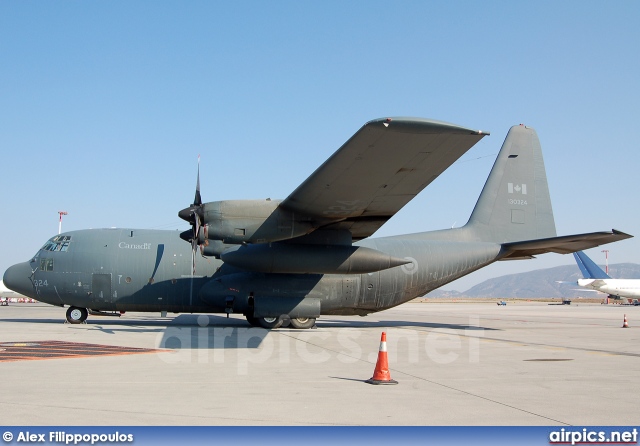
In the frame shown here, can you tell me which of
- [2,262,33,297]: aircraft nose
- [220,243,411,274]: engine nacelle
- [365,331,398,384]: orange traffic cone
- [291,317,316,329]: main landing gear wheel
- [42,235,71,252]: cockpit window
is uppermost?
[42,235,71,252]: cockpit window

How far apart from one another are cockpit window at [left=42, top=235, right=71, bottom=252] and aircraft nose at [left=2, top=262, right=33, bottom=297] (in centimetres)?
99

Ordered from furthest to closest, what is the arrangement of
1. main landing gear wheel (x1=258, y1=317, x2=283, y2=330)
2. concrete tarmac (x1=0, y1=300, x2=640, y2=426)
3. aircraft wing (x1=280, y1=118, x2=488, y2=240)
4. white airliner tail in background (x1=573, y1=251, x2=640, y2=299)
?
1. white airliner tail in background (x1=573, y1=251, x2=640, y2=299)
2. main landing gear wheel (x1=258, y1=317, x2=283, y2=330)
3. aircraft wing (x1=280, y1=118, x2=488, y2=240)
4. concrete tarmac (x1=0, y1=300, x2=640, y2=426)

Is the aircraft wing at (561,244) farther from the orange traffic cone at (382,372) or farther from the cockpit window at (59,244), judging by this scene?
the cockpit window at (59,244)

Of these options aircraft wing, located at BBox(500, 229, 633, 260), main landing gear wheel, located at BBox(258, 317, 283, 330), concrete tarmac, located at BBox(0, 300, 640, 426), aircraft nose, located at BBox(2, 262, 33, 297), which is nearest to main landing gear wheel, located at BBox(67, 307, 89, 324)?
aircraft nose, located at BBox(2, 262, 33, 297)

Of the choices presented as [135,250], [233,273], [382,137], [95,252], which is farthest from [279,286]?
→ [382,137]

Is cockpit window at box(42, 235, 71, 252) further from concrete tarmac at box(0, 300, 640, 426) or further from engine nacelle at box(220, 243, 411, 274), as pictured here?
engine nacelle at box(220, 243, 411, 274)

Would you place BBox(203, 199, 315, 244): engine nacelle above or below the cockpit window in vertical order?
above

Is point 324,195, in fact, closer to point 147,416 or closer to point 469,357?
point 469,357

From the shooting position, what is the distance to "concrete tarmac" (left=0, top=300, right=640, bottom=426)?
22.4 feet

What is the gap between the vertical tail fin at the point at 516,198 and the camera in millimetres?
23094

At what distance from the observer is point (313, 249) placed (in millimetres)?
18031

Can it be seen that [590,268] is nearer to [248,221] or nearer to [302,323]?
[302,323]

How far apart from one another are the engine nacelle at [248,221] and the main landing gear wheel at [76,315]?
8642mm

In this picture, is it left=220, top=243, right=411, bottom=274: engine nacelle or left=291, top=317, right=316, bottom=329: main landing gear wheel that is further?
left=291, top=317, right=316, bottom=329: main landing gear wheel
